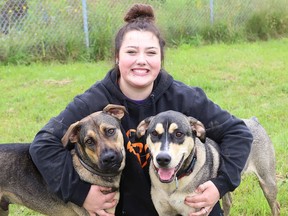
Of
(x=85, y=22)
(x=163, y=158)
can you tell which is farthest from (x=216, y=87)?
(x=163, y=158)

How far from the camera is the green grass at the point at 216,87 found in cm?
547

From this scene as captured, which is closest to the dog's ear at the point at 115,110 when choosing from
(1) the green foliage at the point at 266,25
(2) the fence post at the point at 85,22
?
(2) the fence post at the point at 85,22

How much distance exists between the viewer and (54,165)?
371cm

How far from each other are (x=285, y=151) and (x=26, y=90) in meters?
5.31

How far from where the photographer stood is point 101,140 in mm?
3625

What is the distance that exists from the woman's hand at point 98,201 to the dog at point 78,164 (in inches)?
2.8

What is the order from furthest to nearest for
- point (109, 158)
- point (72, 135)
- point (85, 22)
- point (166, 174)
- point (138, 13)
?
1. point (85, 22)
2. point (138, 13)
3. point (72, 135)
4. point (109, 158)
5. point (166, 174)

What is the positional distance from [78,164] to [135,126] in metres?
0.61

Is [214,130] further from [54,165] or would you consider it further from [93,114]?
[54,165]

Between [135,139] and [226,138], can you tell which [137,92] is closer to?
[135,139]

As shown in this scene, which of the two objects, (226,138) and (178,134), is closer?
(178,134)

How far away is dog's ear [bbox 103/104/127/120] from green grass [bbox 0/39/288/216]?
5.68 ft

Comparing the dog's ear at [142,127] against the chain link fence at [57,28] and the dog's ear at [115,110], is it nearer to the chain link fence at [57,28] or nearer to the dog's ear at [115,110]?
the dog's ear at [115,110]

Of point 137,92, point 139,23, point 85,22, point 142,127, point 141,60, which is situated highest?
point 139,23
